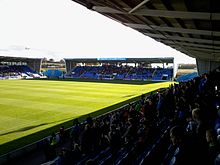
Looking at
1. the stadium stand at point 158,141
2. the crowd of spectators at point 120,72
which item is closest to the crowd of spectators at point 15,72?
the crowd of spectators at point 120,72

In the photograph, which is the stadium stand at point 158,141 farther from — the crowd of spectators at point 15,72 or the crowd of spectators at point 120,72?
the crowd of spectators at point 15,72

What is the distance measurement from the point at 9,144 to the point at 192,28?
909 cm

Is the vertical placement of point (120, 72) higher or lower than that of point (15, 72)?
higher

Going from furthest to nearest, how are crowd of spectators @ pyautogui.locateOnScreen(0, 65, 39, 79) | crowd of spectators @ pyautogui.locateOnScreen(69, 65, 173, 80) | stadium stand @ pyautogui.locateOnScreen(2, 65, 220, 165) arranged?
crowd of spectators @ pyautogui.locateOnScreen(0, 65, 39, 79) < crowd of spectators @ pyautogui.locateOnScreen(69, 65, 173, 80) < stadium stand @ pyautogui.locateOnScreen(2, 65, 220, 165)

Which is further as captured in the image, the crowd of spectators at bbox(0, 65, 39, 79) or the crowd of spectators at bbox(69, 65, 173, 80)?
the crowd of spectators at bbox(0, 65, 39, 79)

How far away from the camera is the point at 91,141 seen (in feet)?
25.7

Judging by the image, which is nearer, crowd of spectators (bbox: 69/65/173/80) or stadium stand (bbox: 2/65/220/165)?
stadium stand (bbox: 2/65/220/165)

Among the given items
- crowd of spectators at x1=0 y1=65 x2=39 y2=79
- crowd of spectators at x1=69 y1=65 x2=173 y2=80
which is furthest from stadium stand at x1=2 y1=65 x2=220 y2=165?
crowd of spectators at x1=0 y1=65 x2=39 y2=79

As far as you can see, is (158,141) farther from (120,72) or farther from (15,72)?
(15,72)

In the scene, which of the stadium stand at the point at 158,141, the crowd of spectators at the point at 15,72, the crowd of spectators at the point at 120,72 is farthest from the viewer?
the crowd of spectators at the point at 15,72

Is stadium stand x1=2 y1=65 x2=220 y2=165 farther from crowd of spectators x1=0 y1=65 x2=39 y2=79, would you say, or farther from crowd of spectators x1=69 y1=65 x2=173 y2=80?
crowd of spectators x1=0 y1=65 x2=39 y2=79

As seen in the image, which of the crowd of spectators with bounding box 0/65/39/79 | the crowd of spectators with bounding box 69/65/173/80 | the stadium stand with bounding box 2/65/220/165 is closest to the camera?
the stadium stand with bounding box 2/65/220/165

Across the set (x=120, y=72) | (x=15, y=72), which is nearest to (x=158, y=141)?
(x=120, y=72)

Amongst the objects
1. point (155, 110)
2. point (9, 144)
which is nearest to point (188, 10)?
point (155, 110)
